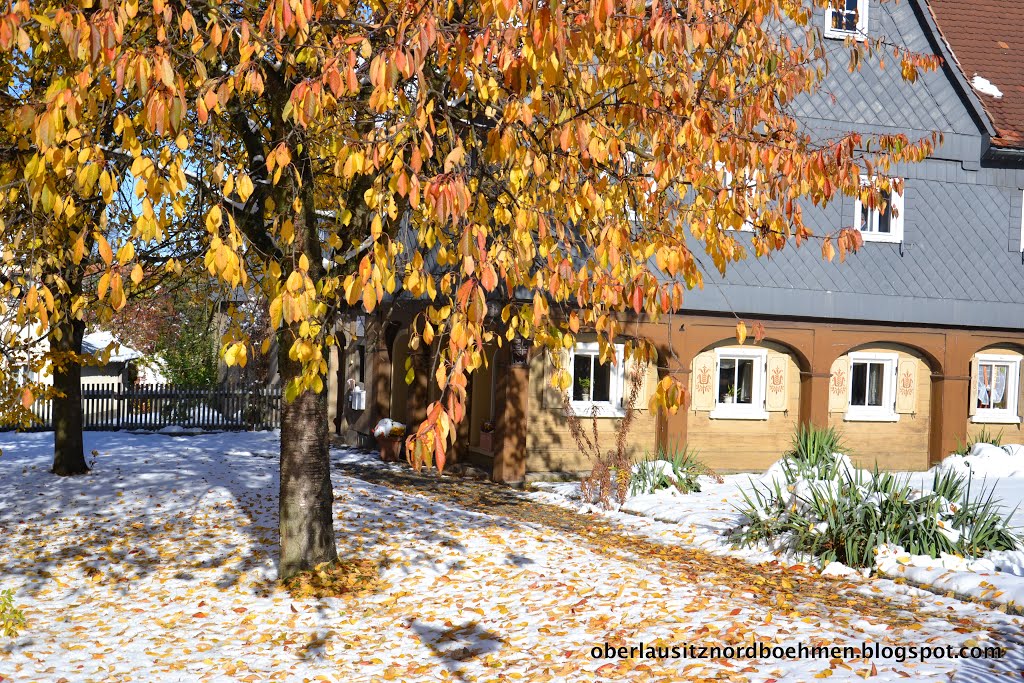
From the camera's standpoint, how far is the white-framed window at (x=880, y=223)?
59.1ft

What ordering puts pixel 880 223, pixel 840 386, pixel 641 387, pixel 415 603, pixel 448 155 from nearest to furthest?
pixel 448 155
pixel 415 603
pixel 641 387
pixel 880 223
pixel 840 386

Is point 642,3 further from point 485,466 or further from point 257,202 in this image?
point 485,466

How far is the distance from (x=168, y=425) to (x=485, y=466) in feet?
34.7

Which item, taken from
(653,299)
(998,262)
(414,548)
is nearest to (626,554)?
(414,548)

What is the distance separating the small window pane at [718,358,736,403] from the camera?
18.0 m

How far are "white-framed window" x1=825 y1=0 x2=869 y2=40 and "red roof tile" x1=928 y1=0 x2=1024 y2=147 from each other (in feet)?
10.2

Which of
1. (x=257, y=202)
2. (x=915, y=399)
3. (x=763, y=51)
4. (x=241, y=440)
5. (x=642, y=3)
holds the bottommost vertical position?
(x=241, y=440)

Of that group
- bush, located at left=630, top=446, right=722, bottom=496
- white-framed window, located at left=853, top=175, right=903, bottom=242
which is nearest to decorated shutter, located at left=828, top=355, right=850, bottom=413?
white-framed window, located at left=853, top=175, right=903, bottom=242

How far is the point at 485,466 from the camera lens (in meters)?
17.9

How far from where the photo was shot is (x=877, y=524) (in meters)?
10.2

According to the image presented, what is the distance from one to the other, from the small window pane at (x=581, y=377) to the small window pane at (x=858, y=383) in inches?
206

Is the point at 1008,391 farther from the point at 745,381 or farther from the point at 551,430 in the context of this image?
the point at 551,430

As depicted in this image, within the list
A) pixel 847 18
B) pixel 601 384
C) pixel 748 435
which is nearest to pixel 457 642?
pixel 601 384

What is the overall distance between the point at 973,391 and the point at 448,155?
1660 cm
